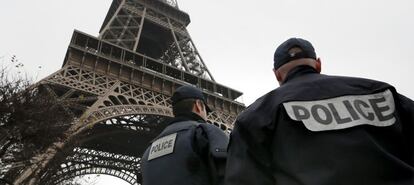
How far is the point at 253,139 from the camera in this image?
1.83 metres

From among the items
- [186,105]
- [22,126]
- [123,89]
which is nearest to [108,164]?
[123,89]

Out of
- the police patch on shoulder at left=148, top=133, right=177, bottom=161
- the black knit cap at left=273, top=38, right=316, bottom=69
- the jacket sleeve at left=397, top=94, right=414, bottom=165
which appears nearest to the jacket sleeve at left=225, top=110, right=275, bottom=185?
the black knit cap at left=273, top=38, right=316, bottom=69

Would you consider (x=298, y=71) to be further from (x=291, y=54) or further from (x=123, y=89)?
(x=123, y=89)

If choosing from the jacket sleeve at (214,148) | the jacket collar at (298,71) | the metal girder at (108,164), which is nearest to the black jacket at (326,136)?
the jacket collar at (298,71)

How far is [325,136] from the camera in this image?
1.68 meters

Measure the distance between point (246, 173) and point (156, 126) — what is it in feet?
64.1

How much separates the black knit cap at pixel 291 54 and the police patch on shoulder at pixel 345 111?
424mm

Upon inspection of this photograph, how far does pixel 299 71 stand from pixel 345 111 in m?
0.42

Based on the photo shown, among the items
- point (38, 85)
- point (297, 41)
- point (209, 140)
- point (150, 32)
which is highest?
point (150, 32)

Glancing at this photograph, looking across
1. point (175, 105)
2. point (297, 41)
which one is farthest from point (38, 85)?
point (297, 41)

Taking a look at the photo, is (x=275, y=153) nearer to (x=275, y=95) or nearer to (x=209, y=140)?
(x=275, y=95)

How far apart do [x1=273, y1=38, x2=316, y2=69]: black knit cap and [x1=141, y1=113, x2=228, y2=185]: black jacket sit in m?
0.70

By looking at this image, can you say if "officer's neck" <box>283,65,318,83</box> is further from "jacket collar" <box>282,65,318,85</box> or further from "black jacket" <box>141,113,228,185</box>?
"black jacket" <box>141,113,228,185</box>

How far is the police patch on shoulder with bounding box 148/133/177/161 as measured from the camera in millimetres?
3013
